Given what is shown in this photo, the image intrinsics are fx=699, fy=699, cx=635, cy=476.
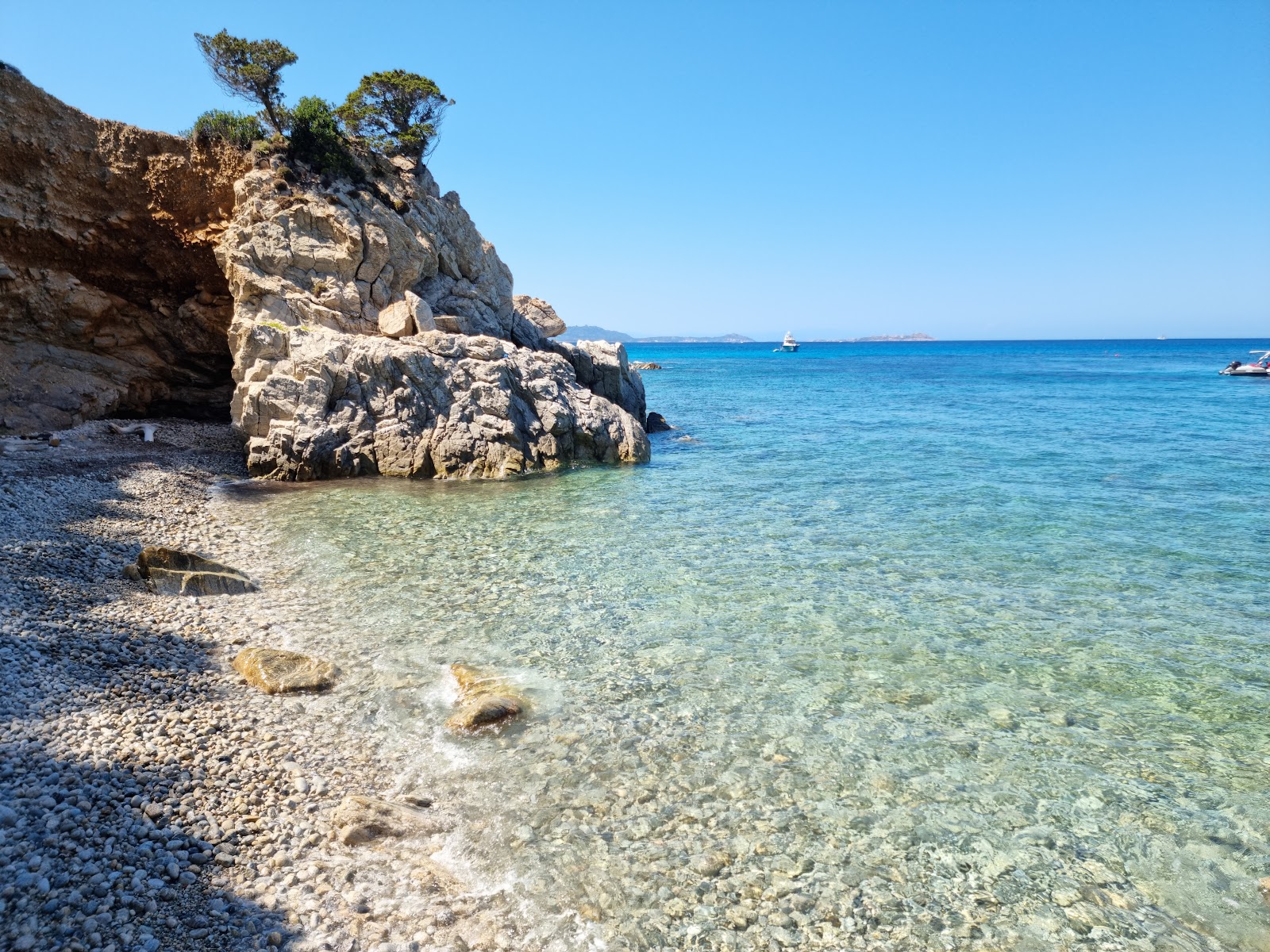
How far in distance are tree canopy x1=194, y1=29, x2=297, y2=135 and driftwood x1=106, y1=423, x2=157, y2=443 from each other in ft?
39.8

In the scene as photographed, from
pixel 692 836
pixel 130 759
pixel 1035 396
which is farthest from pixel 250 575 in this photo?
pixel 1035 396

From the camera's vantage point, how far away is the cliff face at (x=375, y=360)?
22578 mm

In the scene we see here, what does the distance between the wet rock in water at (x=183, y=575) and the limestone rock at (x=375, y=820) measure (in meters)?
7.03

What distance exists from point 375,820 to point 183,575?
782 centimetres

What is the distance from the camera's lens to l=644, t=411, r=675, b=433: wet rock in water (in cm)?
3503

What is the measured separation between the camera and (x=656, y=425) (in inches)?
1399

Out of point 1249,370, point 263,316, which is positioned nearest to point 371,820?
point 263,316

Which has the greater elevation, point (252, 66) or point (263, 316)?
point (252, 66)

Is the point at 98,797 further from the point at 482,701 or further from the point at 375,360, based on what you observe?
the point at 375,360

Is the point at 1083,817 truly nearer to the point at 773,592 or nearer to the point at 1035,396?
the point at 773,592

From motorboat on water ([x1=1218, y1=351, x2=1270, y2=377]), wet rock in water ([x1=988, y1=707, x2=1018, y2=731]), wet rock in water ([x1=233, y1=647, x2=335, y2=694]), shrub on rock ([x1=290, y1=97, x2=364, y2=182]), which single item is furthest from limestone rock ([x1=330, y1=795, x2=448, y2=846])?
motorboat on water ([x1=1218, y1=351, x2=1270, y2=377])

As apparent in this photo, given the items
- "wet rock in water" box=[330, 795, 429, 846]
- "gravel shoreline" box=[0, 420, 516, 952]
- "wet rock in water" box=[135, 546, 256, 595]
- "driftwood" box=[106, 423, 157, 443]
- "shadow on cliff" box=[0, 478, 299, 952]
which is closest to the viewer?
"shadow on cliff" box=[0, 478, 299, 952]

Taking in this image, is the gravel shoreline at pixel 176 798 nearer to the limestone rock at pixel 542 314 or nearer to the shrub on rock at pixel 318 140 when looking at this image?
the shrub on rock at pixel 318 140

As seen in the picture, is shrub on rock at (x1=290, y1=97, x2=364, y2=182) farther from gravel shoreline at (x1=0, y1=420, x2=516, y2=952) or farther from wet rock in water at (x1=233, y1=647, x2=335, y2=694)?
wet rock in water at (x1=233, y1=647, x2=335, y2=694)
